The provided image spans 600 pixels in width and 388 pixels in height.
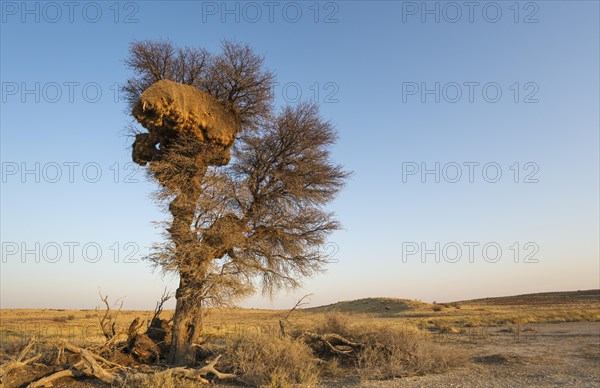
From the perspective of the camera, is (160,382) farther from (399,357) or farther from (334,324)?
(334,324)

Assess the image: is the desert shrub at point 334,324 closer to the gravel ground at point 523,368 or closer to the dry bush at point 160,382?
the gravel ground at point 523,368

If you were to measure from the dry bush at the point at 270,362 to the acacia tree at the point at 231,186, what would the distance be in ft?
5.73

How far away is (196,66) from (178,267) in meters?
6.97

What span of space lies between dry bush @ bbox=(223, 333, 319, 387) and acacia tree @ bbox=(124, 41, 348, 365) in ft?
5.73

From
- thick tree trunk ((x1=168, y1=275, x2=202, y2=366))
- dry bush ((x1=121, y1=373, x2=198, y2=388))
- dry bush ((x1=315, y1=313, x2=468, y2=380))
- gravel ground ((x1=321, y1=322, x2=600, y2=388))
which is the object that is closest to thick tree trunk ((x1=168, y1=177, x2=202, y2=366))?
thick tree trunk ((x1=168, y1=275, x2=202, y2=366))

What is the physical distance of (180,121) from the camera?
13.4 m

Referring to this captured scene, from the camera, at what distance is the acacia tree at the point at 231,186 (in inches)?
526

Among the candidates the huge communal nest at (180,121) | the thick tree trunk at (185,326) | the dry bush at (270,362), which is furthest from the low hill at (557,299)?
the huge communal nest at (180,121)

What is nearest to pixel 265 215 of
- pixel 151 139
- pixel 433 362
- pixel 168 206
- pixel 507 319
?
pixel 168 206

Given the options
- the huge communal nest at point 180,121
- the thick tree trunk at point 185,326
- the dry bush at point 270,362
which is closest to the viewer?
the dry bush at point 270,362

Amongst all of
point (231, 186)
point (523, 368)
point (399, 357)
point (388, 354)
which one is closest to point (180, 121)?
point (231, 186)

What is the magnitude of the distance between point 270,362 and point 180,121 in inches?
286

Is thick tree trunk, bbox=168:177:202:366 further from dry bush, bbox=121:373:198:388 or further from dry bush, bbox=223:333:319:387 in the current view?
dry bush, bbox=121:373:198:388

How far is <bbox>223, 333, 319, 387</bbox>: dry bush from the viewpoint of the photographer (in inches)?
427
